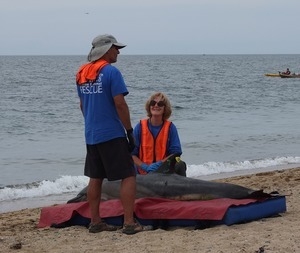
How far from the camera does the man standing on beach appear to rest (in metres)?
6.02

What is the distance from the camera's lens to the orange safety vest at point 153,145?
23.6ft

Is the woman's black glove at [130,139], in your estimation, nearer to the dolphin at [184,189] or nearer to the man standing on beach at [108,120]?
the man standing on beach at [108,120]

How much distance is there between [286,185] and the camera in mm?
9766

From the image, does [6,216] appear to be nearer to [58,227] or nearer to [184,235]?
[58,227]

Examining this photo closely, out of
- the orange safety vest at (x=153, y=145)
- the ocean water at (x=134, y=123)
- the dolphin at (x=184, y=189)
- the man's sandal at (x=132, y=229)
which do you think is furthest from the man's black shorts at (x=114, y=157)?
the ocean water at (x=134, y=123)

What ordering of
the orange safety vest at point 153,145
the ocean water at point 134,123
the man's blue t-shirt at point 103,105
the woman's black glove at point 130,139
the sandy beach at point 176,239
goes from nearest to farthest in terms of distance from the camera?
1. the sandy beach at point 176,239
2. the man's blue t-shirt at point 103,105
3. the woman's black glove at point 130,139
4. the orange safety vest at point 153,145
5. the ocean water at point 134,123

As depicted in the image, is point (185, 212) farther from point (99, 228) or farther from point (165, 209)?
point (99, 228)

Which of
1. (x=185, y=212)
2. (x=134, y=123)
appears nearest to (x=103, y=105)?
(x=185, y=212)

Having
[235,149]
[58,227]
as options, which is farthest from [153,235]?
[235,149]

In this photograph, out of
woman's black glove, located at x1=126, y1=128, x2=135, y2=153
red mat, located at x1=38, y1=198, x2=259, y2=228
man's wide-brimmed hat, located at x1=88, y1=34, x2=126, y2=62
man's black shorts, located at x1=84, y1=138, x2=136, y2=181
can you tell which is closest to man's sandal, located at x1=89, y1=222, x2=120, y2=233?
red mat, located at x1=38, y1=198, x2=259, y2=228

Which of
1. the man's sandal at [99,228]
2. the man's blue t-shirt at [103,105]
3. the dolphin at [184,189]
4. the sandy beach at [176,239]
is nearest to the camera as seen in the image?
the sandy beach at [176,239]

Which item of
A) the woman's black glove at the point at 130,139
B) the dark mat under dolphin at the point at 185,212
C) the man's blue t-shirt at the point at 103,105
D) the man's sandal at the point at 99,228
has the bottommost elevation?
the man's sandal at the point at 99,228

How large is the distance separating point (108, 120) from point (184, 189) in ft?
3.89

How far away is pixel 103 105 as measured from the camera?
608 cm
